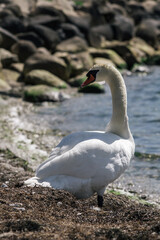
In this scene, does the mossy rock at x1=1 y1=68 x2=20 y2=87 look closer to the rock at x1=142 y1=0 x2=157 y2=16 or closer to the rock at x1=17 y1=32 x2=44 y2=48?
the rock at x1=17 y1=32 x2=44 y2=48

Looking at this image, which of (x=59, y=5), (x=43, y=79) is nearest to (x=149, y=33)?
(x=59, y=5)

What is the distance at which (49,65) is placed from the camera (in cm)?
1739

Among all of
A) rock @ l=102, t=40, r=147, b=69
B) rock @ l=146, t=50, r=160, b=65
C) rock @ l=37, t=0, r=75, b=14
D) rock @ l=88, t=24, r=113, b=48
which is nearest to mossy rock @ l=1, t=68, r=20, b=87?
rock @ l=102, t=40, r=147, b=69

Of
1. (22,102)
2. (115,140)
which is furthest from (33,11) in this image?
(115,140)

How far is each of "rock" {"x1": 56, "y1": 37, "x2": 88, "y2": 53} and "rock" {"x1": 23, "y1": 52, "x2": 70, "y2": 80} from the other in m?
3.51

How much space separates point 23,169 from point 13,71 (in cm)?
1164

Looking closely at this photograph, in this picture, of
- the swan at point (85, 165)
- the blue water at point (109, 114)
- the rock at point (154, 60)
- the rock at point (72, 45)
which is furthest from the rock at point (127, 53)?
the swan at point (85, 165)

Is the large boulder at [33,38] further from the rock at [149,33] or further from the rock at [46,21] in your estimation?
the rock at [149,33]

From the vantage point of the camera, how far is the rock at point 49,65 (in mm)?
17266

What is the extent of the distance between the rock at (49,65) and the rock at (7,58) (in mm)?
1070

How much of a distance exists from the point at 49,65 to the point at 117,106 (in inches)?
479

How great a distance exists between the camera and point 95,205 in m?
4.96

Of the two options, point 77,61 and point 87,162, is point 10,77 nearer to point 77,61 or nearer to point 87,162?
point 77,61

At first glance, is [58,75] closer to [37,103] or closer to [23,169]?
[37,103]
